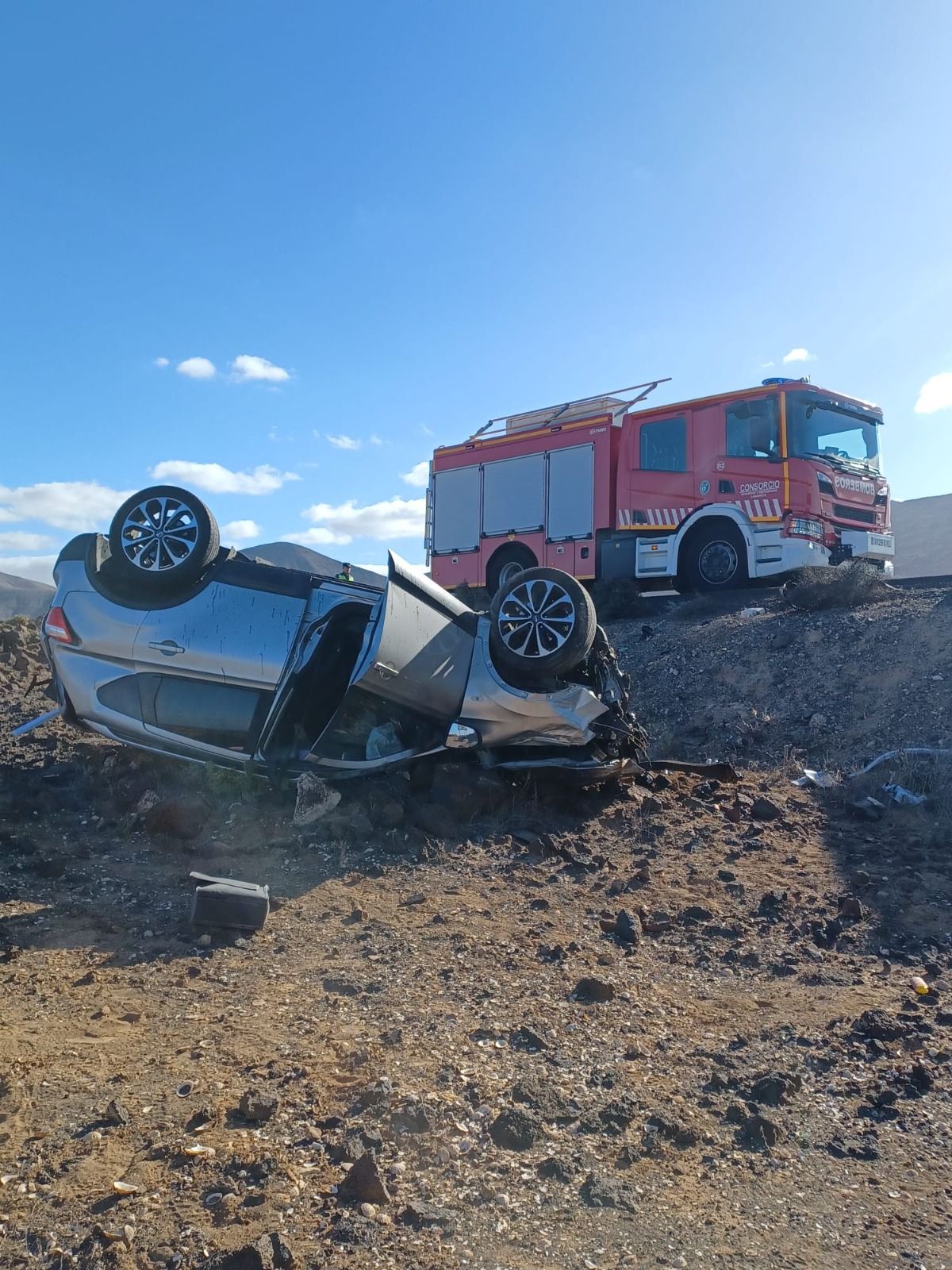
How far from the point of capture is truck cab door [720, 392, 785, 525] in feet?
41.4

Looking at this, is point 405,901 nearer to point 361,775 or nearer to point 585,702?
point 361,775

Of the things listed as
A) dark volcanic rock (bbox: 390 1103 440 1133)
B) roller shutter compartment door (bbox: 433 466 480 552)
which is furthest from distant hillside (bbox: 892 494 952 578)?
dark volcanic rock (bbox: 390 1103 440 1133)

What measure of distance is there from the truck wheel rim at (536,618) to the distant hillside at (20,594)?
42790 mm

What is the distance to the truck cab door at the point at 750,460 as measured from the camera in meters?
12.6

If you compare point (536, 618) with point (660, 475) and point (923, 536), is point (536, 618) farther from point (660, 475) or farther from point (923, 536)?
point (923, 536)

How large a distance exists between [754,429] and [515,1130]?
11264 mm

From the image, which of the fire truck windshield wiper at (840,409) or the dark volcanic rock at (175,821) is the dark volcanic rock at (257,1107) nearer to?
the dark volcanic rock at (175,821)

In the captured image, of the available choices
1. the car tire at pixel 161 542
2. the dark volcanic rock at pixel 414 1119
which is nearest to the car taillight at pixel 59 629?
the car tire at pixel 161 542

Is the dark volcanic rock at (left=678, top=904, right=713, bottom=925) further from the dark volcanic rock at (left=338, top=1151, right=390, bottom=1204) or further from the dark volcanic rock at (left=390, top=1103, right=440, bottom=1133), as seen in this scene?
the dark volcanic rock at (left=338, top=1151, right=390, bottom=1204)

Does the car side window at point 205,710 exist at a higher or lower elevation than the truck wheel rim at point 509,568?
lower

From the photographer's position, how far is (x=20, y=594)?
54844 millimetres

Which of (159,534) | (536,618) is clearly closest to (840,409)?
(536,618)

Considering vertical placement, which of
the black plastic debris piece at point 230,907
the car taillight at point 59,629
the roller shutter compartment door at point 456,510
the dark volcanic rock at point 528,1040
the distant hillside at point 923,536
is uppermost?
the distant hillside at point 923,536

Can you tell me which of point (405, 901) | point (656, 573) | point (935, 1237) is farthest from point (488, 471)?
point (935, 1237)
